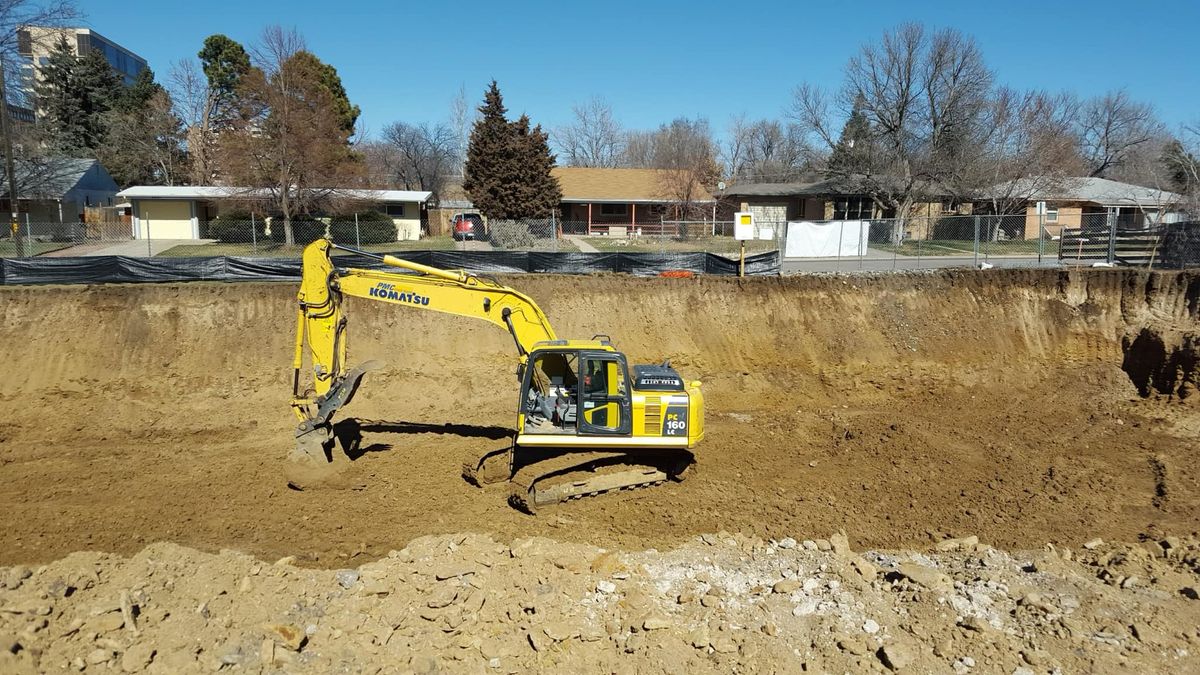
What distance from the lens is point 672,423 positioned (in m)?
10.3

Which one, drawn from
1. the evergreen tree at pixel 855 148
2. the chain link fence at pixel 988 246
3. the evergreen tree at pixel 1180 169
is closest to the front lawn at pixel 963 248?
the chain link fence at pixel 988 246

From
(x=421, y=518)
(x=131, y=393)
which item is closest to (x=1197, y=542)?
(x=421, y=518)

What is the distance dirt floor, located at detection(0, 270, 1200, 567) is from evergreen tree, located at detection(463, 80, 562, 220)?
21678 mm

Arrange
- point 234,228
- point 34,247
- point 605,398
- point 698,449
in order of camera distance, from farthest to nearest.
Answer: point 234,228 < point 34,247 < point 698,449 < point 605,398

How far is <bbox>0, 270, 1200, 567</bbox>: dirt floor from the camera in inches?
391

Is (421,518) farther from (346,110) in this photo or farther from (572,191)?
(346,110)

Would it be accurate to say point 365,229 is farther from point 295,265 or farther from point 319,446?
point 319,446

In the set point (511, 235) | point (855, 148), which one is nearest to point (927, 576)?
point (511, 235)

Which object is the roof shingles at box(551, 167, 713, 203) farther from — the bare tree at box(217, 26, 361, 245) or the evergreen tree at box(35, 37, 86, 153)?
the evergreen tree at box(35, 37, 86, 153)

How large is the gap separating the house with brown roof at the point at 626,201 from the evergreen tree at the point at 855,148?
23.9ft

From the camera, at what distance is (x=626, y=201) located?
Answer: 4534 cm

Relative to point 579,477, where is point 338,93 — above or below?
above

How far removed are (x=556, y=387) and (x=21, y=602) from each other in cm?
632

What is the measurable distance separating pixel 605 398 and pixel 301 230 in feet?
89.2
